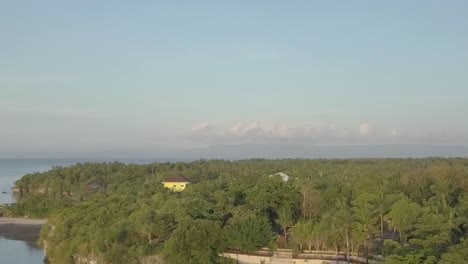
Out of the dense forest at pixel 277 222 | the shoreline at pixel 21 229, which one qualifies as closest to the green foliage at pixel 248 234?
the dense forest at pixel 277 222

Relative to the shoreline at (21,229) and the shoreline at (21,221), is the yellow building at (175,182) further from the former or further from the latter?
the shoreline at (21,229)

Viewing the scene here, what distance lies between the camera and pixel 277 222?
32344mm

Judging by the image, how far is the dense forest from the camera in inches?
1058

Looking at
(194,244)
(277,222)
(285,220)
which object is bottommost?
(194,244)

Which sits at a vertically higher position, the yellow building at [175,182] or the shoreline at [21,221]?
the yellow building at [175,182]

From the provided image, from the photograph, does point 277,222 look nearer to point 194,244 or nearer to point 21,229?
point 194,244

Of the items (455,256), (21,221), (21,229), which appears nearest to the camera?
(455,256)

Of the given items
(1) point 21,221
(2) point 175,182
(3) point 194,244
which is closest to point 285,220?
(3) point 194,244

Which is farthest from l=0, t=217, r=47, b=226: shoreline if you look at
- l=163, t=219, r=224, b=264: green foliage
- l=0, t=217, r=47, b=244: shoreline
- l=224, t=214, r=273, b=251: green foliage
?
l=224, t=214, r=273, b=251: green foliage

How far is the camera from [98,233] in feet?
106

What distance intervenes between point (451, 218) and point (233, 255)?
1119 centimetres

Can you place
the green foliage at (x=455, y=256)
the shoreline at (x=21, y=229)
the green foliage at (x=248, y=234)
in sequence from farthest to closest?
1. the shoreline at (x=21, y=229)
2. the green foliage at (x=248, y=234)
3. the green foliage at (x=455, y=256)

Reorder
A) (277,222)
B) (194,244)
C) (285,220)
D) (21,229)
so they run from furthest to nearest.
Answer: (21,229) → (277,222) → (285,220) → (194,244)

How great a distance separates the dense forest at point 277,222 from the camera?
88.2 ft
